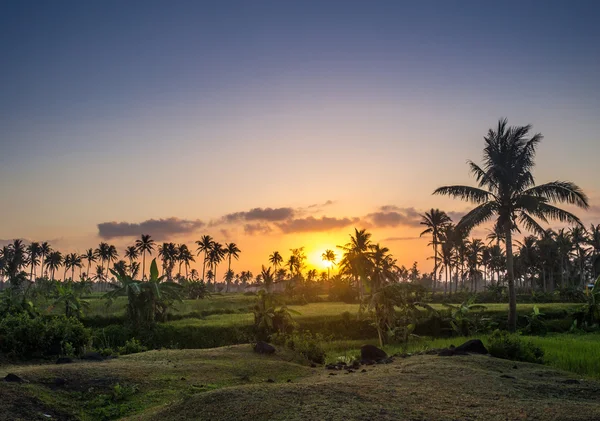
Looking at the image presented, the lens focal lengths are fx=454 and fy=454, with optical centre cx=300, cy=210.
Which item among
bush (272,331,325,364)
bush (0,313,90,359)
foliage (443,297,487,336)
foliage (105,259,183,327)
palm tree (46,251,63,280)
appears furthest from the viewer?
palm tree (46,251,63,280)

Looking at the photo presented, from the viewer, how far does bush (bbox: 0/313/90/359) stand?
650 inches

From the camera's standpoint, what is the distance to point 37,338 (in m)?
17.0

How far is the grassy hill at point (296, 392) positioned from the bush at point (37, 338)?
4.11 meters

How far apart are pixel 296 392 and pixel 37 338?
41.8ft

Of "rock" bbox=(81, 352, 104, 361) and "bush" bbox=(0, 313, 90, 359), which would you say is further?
"bush" bbox=(0, 313, 90, 359)

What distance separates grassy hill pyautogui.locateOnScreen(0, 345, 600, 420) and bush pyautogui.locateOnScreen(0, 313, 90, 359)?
4.11 m

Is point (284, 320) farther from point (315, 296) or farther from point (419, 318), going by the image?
point (315, 296)

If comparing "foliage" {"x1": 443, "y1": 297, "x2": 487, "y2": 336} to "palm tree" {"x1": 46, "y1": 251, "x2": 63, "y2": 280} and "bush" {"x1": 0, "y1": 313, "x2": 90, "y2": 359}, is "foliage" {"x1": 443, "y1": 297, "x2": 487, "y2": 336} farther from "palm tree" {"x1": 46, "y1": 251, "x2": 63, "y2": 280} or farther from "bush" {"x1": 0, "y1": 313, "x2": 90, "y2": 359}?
"palm tree" {"x1": 46, "y1": 251, "x2": 63, "y2": 280}

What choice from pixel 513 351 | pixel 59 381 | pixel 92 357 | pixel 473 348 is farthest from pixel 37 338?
pixel 513 351

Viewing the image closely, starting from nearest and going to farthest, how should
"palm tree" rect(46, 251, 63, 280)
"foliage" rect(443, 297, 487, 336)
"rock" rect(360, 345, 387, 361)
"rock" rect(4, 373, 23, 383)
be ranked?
1. "rock" rect(4, 373, 23, 383)
2. "rock" rect(360, 345, 387, 361)
3. "foliage" rect(443, 297, 487, 336)
4. "palm tree" rect(46, 251, 63, 280)

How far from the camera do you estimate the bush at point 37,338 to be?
54.1ft

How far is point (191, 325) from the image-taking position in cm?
2934

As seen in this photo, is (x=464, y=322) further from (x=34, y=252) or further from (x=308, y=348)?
(x=34, y=252)

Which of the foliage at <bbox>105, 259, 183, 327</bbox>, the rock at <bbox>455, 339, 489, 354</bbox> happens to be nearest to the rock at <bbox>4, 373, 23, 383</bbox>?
the rock at <bbox>455, 339, 489, 354</bbox>
